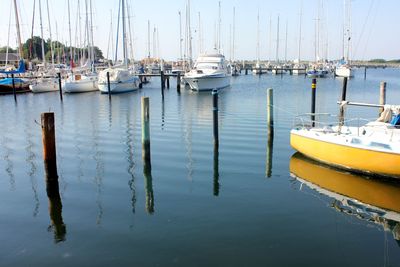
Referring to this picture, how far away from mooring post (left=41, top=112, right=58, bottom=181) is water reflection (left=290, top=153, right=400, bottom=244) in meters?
6.99

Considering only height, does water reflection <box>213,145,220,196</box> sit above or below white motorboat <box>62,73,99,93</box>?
below

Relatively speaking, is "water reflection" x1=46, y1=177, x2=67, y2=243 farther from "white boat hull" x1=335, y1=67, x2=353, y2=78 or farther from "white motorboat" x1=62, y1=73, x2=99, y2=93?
"white boat hull" x1=335, y1=67, x2=353, y2=78

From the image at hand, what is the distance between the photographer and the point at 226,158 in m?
14.5

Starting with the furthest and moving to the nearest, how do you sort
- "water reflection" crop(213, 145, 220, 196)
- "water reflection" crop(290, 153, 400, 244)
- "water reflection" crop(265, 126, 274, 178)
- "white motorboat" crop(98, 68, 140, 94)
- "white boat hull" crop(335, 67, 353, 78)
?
"white boat hull" crop(335, 67, 353, 78), "white motorboat" crop(98, 68, 140, 94), "water reflection" crop(265, 126, 274, 178), "water reflection" crop(213, 145, 220, 196), "water reflection" crop(290, 153, 400, 244)

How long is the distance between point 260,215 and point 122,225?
3.13 meters

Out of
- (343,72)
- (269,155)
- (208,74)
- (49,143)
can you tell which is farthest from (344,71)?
(49,143)

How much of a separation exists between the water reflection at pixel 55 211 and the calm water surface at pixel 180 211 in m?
0.03

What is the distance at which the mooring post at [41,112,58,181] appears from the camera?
10406mm

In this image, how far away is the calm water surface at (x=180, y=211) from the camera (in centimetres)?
764

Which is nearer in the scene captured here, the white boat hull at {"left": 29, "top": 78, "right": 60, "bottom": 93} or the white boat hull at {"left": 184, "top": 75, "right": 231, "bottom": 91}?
the white boat hull at {"left": 29, "top": 78, "right": 60, "bottom": 93}

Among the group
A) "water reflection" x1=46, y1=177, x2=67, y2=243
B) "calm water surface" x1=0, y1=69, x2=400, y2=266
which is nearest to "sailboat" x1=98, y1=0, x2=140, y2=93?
"calm water surface" x1=0, y1=69, x2=400, y2=266

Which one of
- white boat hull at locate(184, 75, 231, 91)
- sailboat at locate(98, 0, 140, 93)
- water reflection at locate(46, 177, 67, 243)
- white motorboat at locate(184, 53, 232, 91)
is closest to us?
water reflection at locate(46, 177, 67, 243)

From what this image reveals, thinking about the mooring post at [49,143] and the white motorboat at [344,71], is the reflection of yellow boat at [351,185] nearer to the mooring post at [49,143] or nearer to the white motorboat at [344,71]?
the mooring post at [49,143]

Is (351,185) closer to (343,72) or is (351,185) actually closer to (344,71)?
(344,71)
